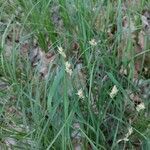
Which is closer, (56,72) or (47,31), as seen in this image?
(56,72)

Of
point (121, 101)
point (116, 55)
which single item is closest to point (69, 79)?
point (121, 101)

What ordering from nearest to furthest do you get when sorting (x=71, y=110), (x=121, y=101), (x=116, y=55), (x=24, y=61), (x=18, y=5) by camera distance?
(x=71, y=110) < (x=121, y=101) < (x=116, y=55) < (x=24, y=61) < (x=18, y=5)

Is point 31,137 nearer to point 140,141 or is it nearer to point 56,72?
point 56,72

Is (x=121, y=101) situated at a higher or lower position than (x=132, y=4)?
lower

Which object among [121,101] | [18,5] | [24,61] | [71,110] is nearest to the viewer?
[71,110]

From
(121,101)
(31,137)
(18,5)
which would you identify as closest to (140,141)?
(121,101)

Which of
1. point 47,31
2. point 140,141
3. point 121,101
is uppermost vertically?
point 47,31

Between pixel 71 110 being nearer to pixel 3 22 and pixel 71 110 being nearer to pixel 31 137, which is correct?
pixel 31 137
